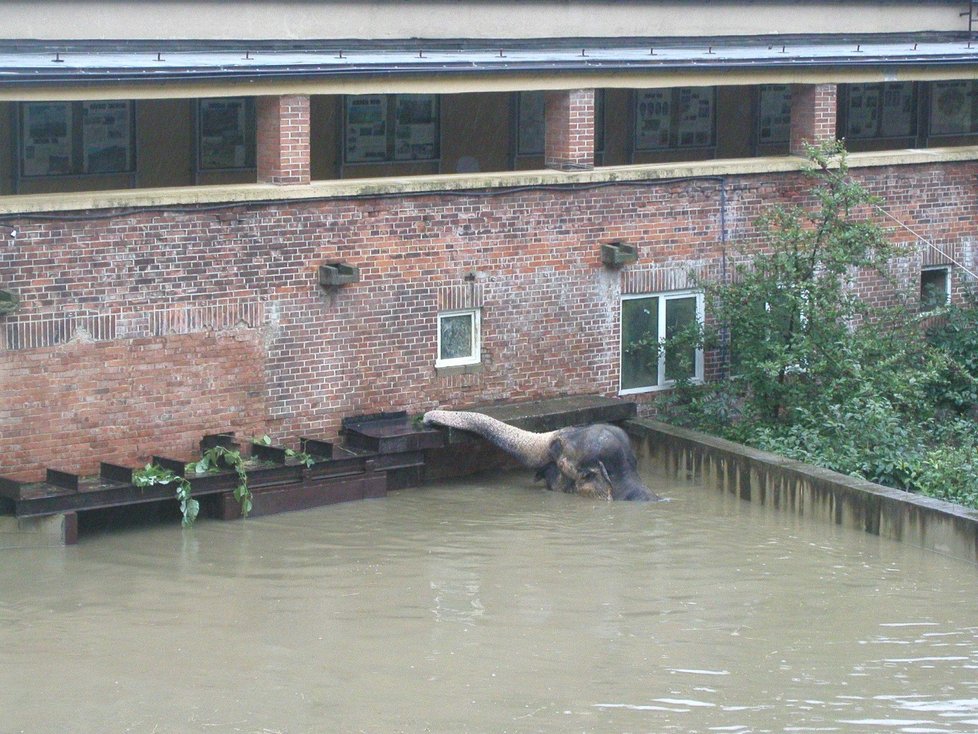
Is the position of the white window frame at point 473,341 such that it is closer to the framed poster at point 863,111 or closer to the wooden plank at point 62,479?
the wooden plank at point 62,479

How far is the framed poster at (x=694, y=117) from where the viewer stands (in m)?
23.4

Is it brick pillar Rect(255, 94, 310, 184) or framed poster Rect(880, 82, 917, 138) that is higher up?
framed poster Rect(880, 82, 917, 138)

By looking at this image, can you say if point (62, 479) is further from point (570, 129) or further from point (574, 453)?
point (570, 129)

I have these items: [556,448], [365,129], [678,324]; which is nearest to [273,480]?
[556,448]

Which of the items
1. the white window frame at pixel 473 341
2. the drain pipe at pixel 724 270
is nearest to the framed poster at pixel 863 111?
the drain pipe at pixel 724 270

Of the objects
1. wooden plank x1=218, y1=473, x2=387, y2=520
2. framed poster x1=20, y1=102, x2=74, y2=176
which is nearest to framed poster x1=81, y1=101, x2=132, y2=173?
framed poster x1=20, y1=102, x2=74, y2=176

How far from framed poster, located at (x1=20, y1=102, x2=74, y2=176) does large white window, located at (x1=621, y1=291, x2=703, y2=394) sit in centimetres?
674

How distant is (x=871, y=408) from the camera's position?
684 inches

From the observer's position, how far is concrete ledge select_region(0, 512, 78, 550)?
47.5 feet

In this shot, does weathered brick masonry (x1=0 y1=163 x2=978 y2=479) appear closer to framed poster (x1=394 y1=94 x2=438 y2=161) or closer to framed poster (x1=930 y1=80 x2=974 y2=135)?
framed poster (x1=394 y1=94 x2=438 y2=161)

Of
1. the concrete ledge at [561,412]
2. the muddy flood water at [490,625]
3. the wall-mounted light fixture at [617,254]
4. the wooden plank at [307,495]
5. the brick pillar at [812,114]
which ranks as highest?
the brick pillar at [812,114]

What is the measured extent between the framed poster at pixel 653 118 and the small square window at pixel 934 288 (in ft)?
13.9

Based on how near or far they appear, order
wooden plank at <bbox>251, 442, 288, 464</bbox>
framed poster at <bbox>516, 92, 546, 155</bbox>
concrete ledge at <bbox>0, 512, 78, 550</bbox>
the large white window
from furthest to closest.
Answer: framed poster at <bbox>516, 92, 546, 155</bbox>, the large white window, wooden plank at <bbox>251, 442, 288, 464</bbox>, concrete ledge at <bbox>0, 512, 78, 550</bbox>

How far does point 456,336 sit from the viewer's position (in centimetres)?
1805
